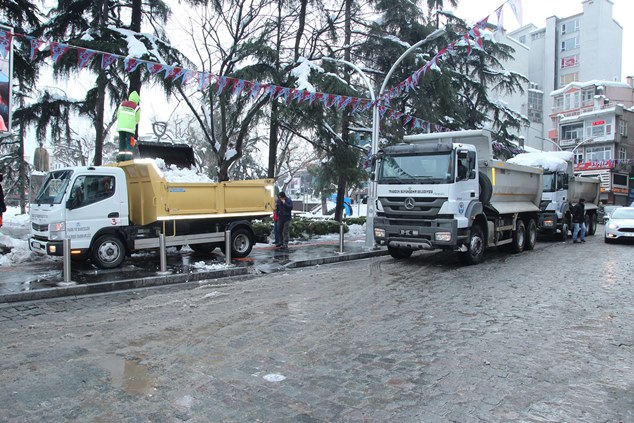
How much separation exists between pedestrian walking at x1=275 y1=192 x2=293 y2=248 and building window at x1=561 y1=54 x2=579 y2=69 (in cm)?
7101

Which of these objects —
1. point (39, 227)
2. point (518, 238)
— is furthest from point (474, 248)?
point (39, 227)

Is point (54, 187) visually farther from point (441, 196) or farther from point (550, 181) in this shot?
point (550, 181)

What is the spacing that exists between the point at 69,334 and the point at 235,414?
136 inches

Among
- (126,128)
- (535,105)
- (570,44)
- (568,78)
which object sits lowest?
(126,128)

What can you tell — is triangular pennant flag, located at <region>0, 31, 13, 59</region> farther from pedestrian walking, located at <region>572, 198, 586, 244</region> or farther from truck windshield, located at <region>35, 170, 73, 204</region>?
pedestrian walking, located at <region>572, 198, 586, 244</region>

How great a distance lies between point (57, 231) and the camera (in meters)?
9.97

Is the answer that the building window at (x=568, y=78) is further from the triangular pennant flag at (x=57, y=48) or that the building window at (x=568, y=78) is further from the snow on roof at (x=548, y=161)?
the triangular pennant flag at (x=57, y=48)

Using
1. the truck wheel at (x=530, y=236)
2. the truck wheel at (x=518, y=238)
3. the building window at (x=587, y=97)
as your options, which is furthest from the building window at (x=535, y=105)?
the truck wheel at (x=518, y=238)

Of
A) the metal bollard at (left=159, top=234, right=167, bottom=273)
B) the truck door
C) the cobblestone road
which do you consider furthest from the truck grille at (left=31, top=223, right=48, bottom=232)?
the cobblestone road

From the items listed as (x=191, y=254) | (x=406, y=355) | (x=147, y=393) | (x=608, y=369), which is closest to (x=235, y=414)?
(x=147, y=393)

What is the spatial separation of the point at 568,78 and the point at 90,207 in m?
77.6

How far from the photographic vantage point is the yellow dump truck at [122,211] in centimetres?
1016

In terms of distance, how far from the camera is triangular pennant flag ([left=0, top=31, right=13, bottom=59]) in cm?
988

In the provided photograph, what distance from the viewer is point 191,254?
44.6ft
